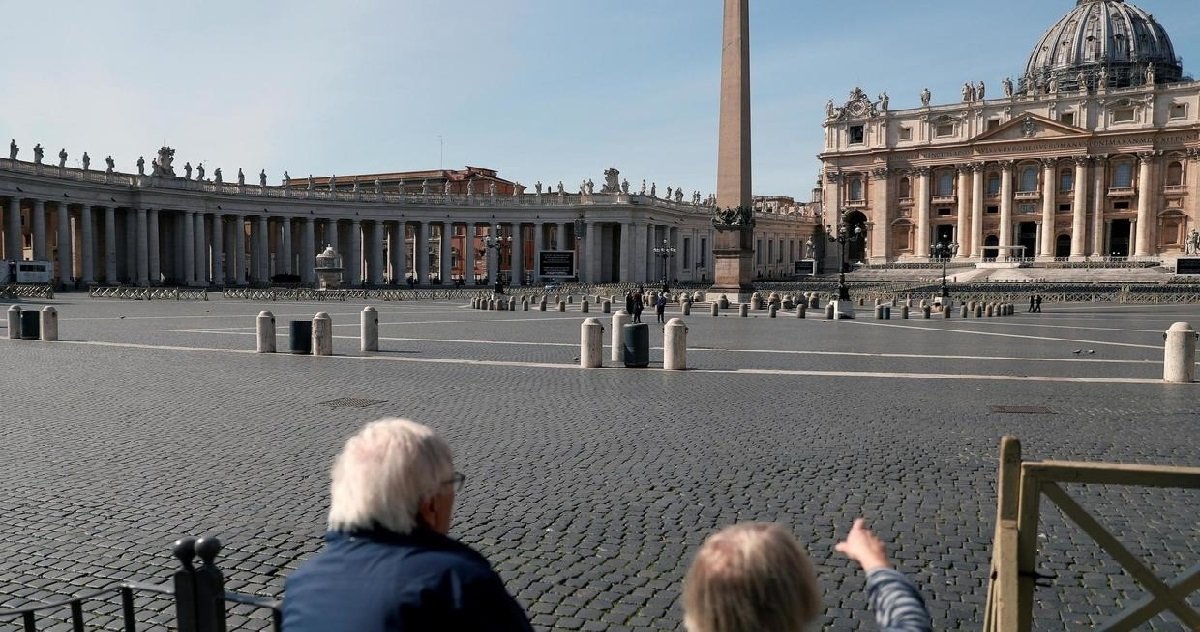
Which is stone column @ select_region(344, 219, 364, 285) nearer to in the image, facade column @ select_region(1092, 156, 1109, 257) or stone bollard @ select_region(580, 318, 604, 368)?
stone bollard @ select_region(580, 318, 604, 368)

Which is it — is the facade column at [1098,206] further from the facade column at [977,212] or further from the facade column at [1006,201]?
the facade column at [977,212]

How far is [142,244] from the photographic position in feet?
196

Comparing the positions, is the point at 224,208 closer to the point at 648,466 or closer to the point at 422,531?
the point at 648,466

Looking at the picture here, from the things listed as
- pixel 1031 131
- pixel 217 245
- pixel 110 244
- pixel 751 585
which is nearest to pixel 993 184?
pixel 1031 131

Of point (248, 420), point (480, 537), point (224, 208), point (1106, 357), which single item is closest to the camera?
point (480, 537)

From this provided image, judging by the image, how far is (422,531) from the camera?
91.0 inches

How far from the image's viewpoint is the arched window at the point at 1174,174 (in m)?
75.8

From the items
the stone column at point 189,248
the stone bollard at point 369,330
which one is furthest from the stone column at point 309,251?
the stone bollard at point 369,330

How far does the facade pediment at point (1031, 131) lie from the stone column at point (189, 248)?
65395 millimetres

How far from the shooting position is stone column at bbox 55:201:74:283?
55156 mm

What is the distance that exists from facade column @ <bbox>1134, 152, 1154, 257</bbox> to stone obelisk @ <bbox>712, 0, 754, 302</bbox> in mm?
53054

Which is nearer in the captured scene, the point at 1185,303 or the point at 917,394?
the point at 917,394

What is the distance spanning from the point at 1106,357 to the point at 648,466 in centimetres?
1330

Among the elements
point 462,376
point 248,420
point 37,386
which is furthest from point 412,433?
point 37,386
